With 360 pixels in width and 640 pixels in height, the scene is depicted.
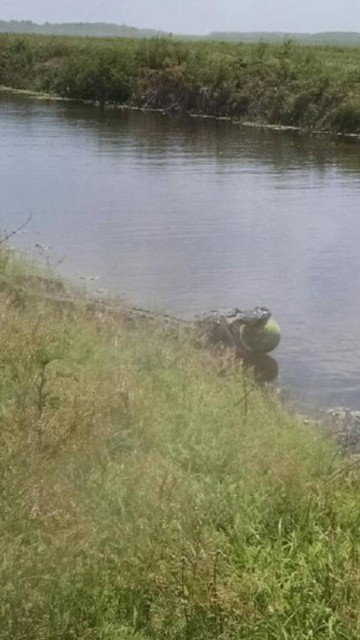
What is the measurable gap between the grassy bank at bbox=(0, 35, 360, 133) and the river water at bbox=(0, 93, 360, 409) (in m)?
4.89

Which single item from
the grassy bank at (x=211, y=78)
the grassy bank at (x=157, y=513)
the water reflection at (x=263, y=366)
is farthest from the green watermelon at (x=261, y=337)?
the grassy bank at (x=211, y=78)

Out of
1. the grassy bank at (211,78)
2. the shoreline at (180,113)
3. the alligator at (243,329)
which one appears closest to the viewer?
→ the alligator at (243,329)

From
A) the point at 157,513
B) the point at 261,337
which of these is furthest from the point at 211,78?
the point at 157,513

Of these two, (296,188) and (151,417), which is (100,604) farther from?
(296,188)

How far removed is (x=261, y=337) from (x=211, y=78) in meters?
34.7

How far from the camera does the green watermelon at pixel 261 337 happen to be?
11781 millimetres

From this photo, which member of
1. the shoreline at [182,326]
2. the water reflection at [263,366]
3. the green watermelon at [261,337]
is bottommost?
the water reflection at [263,366]

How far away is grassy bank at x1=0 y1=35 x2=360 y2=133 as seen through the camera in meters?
39.1

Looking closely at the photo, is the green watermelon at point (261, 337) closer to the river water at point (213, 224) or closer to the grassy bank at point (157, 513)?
the river water at point (213, 224)

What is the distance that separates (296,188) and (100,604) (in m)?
20.7

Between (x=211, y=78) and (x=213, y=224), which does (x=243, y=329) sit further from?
(x=211, y=78)

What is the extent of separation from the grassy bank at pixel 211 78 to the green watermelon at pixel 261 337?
26.2 meters

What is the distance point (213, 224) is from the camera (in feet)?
64.8

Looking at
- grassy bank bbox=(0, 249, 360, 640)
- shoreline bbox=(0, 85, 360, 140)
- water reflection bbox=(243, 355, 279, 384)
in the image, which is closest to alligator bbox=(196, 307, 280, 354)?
water reflection bbox=(243, 355, 279, 384)
